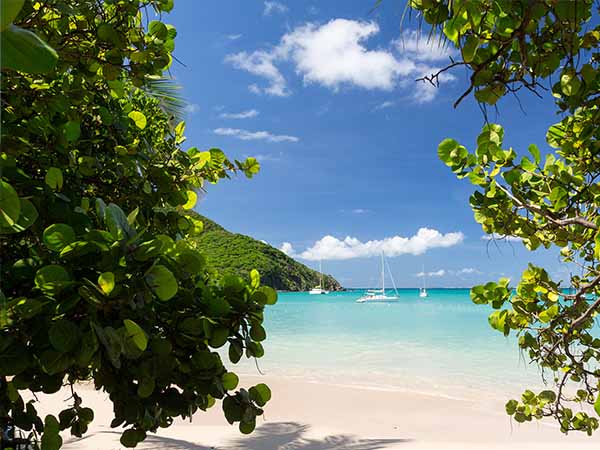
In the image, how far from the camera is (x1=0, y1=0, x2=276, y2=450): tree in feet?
2.92

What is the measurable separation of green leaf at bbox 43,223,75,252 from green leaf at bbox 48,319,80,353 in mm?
148

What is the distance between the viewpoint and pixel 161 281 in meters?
0.90

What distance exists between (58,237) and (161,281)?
23cm

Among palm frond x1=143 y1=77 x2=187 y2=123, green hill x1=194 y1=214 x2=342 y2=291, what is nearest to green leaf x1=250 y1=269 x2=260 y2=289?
palm frond x1=143 y1=77 x2=187 y2=123

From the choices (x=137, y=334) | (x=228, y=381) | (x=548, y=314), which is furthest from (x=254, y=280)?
(x=548, y=314)

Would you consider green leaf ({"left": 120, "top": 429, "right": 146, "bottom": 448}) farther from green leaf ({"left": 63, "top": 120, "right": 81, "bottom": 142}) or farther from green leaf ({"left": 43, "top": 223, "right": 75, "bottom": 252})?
green leaf ({"left": 63, "top": 120, "right": 81, "bottom": 142})

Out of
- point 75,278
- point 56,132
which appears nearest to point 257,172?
point 56,132

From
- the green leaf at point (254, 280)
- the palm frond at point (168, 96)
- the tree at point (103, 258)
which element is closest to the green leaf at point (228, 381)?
the tree at point (103, 258)

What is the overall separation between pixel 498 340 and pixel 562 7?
2434 cm

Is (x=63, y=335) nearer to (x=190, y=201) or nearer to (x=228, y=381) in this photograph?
(x=228, y=381)

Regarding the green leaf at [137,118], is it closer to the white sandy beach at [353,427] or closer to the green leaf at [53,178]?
the green leaf at [53,178]

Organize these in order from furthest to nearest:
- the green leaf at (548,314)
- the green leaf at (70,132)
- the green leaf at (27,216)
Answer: the green leaf at (548,314) < the green leaf at (70,132) < the green leaf at (27,216)

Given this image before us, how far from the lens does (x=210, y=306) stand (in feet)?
3.68

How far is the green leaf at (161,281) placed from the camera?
89cm
